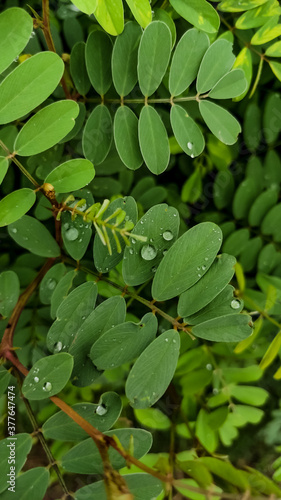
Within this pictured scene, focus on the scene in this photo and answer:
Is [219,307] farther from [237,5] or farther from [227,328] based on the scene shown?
[237,5]

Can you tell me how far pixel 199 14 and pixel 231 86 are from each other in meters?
0.13

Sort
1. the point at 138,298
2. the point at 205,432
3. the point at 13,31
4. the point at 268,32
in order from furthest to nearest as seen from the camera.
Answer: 1. the point at 205,432
2. the point at 268,32
3. the point at 138,298
4. the point at 13,31

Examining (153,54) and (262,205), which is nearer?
(153,54)

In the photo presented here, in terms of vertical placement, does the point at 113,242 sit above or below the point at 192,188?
above

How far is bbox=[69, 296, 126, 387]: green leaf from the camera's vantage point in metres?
0.67

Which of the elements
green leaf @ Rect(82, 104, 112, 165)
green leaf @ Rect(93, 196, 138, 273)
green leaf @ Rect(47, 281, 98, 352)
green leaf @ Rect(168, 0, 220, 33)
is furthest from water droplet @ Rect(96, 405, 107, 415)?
green leaf @ Rect(168, 0, 220, 33)

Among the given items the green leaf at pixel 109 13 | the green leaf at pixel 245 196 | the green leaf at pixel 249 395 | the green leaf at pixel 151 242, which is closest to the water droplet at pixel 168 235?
the green leaf at pixel 151 242

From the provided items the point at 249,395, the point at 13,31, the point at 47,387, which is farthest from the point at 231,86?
the point at 249,395

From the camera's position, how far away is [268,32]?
0.83 m

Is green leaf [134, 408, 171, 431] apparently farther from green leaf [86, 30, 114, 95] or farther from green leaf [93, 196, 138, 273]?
green leaf [86, 30, 114, 95]

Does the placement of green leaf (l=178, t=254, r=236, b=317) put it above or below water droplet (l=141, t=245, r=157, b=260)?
below

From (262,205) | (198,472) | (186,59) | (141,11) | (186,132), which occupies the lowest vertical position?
(198,472)

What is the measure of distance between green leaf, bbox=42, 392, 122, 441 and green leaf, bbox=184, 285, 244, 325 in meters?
0.18

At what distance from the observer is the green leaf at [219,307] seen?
677mm
